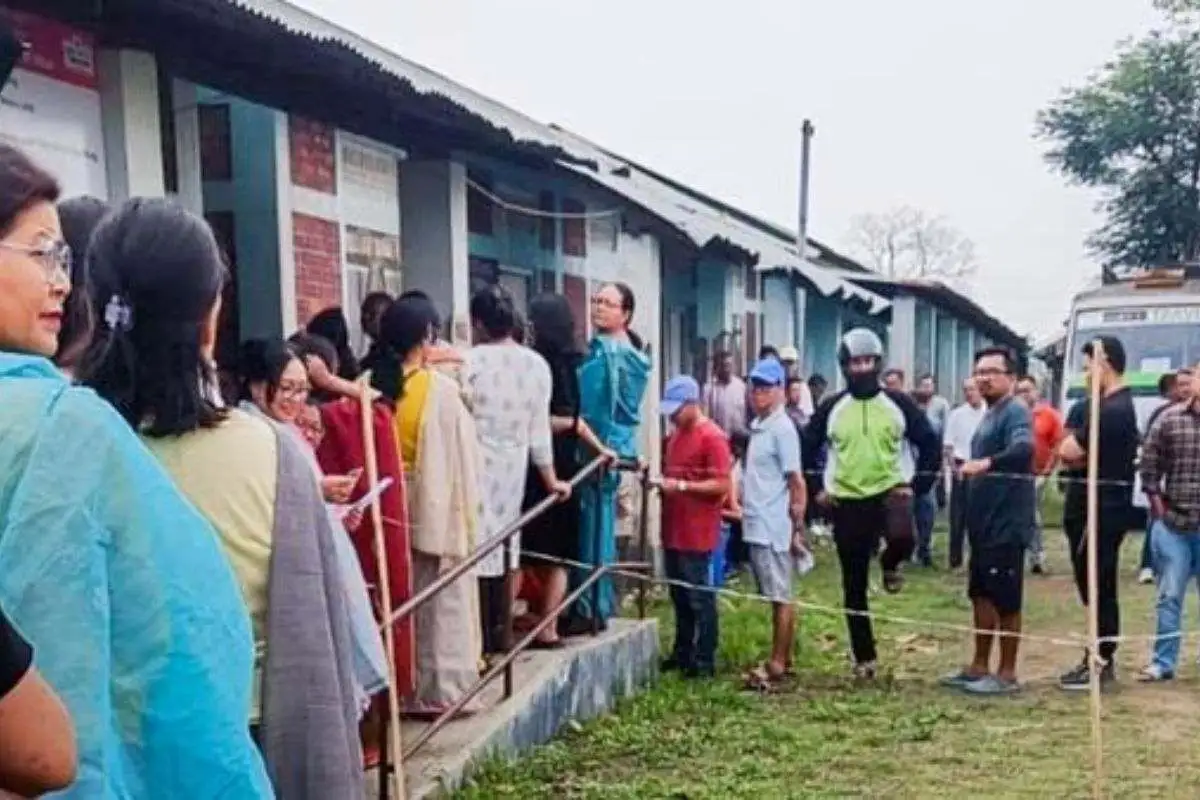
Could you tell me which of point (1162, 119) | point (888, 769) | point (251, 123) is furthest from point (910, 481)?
point (1162, 119)

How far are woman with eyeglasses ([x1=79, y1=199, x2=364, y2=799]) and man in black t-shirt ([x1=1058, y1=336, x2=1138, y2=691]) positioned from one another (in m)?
6.02

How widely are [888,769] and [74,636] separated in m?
4.98

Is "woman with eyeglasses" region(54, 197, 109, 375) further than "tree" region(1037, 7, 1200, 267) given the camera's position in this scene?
No

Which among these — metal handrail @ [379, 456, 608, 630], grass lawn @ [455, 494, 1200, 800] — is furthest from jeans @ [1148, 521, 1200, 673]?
metal handrail @ [379, 456, 608, 630]

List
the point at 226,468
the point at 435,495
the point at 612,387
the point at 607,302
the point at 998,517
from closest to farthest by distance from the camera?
the point at 226,468 < the point at 435,495 < the point at 607,302 < the point at 612,387 < the point at 998,517

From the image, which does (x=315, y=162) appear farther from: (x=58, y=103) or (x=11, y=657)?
(x=11, y=657)

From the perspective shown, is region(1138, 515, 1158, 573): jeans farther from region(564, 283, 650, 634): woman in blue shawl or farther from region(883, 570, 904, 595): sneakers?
region(564, 283, 650, 634): woman in blue shawl

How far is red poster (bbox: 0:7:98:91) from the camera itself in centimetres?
467

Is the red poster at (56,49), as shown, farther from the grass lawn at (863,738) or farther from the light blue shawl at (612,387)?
the light blue shawl at (612,387)

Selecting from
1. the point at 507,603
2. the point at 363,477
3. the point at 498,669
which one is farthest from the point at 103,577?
the point at 507,603

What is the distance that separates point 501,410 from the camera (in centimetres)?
620

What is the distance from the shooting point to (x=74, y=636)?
1.71 meters

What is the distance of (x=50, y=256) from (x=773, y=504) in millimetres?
6096

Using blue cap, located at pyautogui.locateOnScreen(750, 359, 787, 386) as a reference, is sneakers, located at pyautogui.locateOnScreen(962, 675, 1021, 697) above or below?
below
